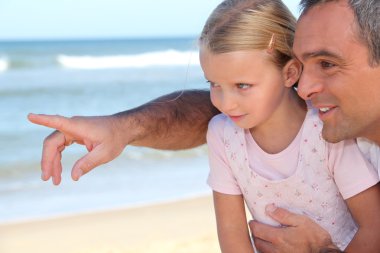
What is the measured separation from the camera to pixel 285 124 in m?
3.15

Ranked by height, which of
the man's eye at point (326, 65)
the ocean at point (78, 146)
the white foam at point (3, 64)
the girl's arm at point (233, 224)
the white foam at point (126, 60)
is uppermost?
the man's eye at point (326, 65)

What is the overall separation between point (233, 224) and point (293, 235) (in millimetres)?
316

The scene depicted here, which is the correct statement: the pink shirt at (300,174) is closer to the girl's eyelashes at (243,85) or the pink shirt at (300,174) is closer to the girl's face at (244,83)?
the girl's face at (244,83)

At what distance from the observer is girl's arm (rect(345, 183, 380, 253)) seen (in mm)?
2955

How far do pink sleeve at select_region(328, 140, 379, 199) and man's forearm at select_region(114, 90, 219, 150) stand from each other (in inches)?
29.9

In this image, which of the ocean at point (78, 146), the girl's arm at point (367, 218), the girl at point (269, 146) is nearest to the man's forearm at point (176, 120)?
the ocean at point (78, 146)

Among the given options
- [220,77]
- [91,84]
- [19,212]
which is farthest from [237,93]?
[91,84]

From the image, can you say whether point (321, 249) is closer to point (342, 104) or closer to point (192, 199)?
point (342, 104)

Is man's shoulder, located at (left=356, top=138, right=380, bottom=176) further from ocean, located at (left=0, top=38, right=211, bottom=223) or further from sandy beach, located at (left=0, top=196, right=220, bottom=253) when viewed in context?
sandy beach, located at (left=0, top=196, right=220, bottom=253)

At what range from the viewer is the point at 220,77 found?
2.94 meters

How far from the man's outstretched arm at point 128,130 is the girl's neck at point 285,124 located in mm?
456

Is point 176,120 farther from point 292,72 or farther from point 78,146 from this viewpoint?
point 78,146

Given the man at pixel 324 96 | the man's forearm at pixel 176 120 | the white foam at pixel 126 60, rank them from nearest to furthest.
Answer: the man at pixel 324 96 → the man's forearm at pixel 176 120 → the white foam at pixel 126 60

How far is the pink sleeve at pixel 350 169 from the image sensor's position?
2943 millimetres
